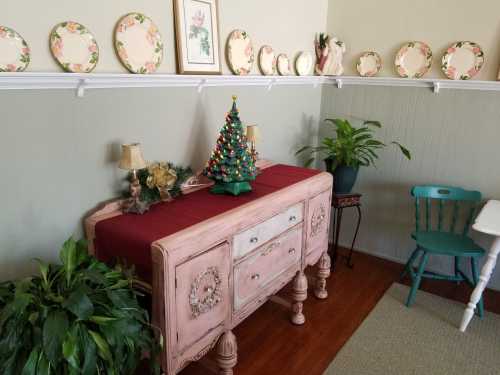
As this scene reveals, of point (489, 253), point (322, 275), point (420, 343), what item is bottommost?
point (420, 343)

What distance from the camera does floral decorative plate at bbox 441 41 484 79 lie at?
105 inches

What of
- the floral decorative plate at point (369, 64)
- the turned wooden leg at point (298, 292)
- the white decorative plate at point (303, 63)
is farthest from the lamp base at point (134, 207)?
the floral decorative plate at point (369, 64)

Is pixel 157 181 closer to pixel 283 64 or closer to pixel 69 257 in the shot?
pixel 69 257

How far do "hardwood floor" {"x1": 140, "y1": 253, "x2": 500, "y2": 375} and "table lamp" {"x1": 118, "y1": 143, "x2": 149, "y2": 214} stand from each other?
36.2 inches

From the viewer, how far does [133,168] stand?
1.71 meters

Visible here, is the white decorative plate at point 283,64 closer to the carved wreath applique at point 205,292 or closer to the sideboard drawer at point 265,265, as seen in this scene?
the sideboard drawer at point 265,265

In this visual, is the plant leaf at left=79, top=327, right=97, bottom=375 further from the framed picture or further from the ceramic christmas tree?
the framed picture

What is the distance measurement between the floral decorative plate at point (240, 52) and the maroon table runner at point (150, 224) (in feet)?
2.62

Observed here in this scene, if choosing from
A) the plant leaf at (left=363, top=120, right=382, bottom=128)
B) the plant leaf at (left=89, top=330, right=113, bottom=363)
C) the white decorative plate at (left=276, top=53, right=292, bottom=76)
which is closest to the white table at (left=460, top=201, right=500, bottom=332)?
the plant leaf at (left=363, top=120, right=382, bottom=128)

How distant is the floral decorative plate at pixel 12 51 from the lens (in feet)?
4.47

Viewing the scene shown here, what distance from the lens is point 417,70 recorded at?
114 inches

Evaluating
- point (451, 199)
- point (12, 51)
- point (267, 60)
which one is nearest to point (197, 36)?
point (267, 60)

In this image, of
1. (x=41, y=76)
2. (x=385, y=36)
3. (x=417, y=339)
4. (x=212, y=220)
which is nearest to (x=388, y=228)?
(x=417, y=339)

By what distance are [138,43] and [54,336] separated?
1.27m
